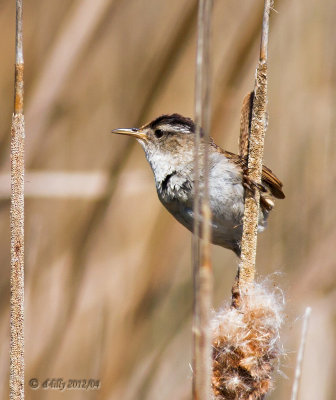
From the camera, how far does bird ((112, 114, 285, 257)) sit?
1963 millimetres

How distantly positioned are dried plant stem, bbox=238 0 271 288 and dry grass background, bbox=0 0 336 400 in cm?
89

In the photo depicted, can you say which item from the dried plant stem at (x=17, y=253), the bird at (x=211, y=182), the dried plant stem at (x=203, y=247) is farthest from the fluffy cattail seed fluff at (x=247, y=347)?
the bird at (x=211, y=182)

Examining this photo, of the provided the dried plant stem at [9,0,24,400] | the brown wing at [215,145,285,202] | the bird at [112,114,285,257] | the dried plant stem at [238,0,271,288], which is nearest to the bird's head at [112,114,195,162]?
the bird at [112,114,285,257]

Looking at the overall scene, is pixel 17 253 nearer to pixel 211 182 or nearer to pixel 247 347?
pixel 247 347

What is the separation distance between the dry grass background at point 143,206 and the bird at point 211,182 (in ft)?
0.41

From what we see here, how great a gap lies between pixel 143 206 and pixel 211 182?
776 millimetres

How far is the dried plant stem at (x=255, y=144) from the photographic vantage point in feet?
3.90

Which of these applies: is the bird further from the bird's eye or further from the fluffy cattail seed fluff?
the fluffy cattail seed fluff

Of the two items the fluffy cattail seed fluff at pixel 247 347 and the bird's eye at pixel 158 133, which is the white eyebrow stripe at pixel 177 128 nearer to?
the bird's eye at pixel 158 133

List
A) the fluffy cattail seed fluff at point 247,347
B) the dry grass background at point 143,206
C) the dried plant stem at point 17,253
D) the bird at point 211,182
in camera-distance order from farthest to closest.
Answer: the dry grass background at point 143,206, the bird at point 211,182, the fluffy cattail seed fluff at point 247,347, the dried plant stem at point 17,253

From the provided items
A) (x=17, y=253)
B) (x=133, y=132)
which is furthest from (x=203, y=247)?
(x=133, y=132)

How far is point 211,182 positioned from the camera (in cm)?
197

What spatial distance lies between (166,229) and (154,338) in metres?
0.50

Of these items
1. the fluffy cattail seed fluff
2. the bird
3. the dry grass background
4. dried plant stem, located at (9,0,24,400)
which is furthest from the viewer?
the dry grass background
